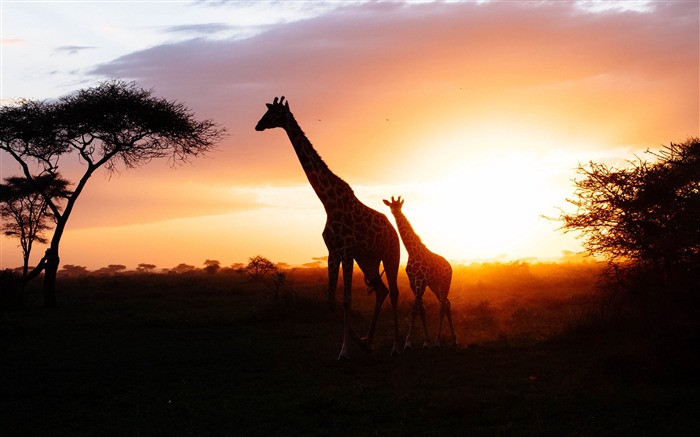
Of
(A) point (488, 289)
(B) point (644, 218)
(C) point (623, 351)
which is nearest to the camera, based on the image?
(C) point (623, 351)

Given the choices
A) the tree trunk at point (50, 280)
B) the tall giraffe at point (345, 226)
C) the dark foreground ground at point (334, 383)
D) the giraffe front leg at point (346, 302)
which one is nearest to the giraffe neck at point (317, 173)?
the tall giraffe at point (345, 226)

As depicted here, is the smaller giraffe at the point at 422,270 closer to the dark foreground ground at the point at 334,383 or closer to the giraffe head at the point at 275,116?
the dark foreground ground at the point at 334,383

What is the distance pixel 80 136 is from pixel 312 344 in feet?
56.4

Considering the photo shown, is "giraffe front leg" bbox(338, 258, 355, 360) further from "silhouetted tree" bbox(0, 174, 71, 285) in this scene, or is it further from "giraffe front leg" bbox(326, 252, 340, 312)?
"silhouetted tree" bbox(0, 174, 71, 285)

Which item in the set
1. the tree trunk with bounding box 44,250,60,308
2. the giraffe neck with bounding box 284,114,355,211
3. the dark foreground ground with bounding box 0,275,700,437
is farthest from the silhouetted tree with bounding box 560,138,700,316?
the tree trunk with bounding box 44,250,60,308

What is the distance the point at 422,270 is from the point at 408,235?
1.04 m

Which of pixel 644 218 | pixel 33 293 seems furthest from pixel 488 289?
pixel 33 293

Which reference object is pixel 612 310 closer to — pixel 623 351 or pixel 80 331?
pixel 623 351

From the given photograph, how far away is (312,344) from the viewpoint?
54.5ft

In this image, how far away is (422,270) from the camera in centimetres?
1583

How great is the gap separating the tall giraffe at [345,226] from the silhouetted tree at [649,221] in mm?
3947

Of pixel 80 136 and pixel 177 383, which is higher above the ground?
pixel 80 136

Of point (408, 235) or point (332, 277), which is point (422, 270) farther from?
point (332, 277)

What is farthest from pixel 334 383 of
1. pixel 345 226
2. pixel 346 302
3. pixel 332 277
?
pixel 345 226
